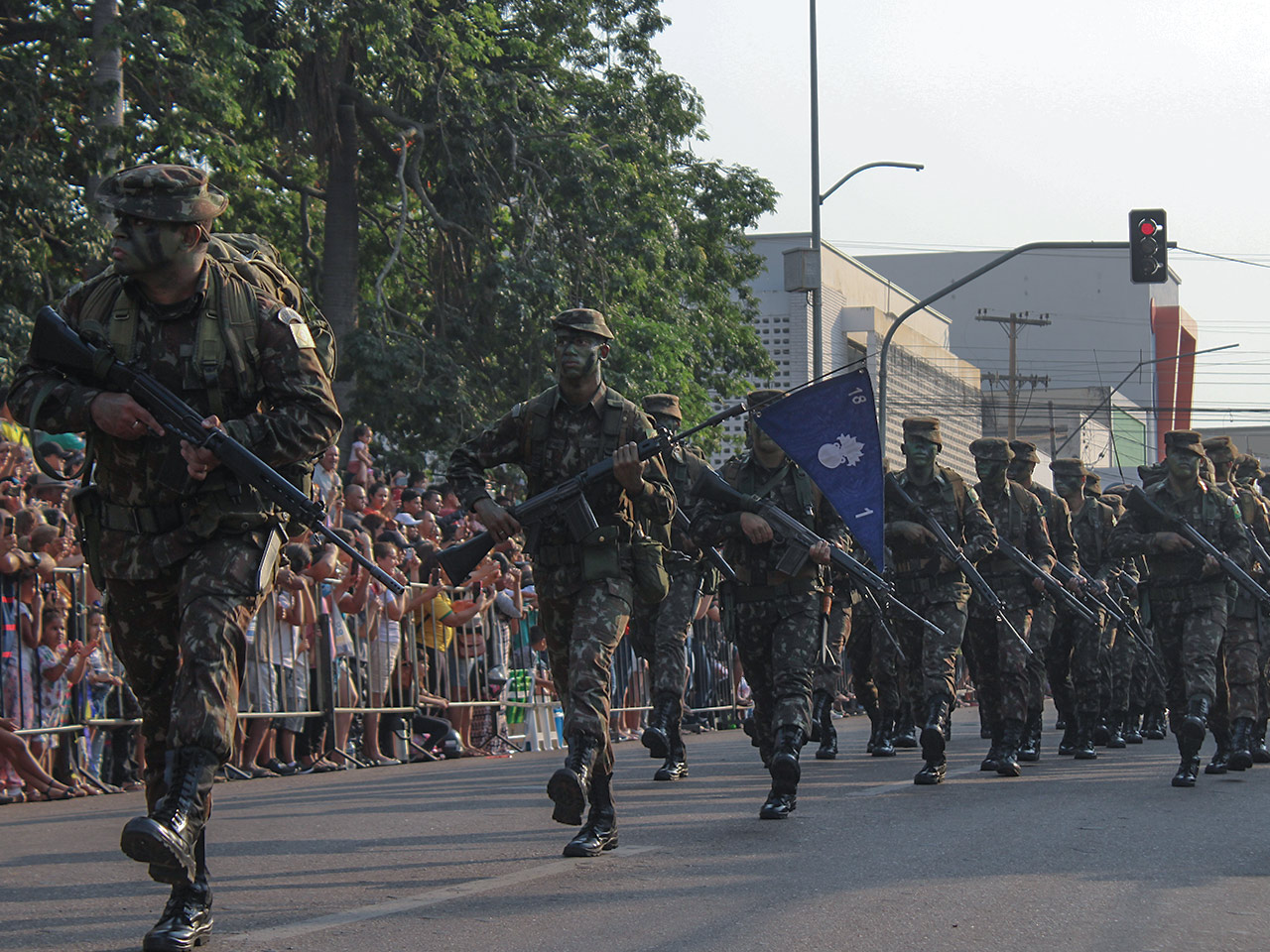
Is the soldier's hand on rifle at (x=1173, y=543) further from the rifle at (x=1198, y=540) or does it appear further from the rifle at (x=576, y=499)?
the rifle at (x=576, y=499)

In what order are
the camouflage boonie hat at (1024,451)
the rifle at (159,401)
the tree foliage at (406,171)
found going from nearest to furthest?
the rifle at (159,401) < the camouflage boonie hat at (1024,451) < the tree foliage at (406,171)

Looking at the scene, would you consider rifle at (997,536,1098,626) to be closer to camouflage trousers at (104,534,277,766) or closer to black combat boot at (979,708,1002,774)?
black combat boot at (979,708,1002,774)

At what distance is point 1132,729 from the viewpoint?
15.6 metres

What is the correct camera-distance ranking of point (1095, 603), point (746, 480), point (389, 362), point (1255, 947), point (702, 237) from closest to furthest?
point (1255, 947) → point (746, 480) → point (1095, 603) → point (389, 362) → point (702, 237)

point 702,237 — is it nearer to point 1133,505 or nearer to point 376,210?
point 376,210

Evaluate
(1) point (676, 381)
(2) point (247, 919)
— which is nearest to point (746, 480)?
(2) point (247, 919)

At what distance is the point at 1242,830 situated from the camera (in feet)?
26.1

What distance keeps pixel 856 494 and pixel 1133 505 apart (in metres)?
3.43

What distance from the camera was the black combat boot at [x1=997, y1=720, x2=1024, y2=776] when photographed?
35.9 ft

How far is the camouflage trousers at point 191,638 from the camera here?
4797mm

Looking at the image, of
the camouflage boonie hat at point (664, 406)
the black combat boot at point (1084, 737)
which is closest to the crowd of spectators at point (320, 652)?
the camouflage boonie hat at point (664, 406)

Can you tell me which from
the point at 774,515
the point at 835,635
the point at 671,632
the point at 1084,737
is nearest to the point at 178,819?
the point at 774,515

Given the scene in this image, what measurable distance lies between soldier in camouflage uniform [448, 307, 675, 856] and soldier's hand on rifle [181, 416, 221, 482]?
198 centimetres

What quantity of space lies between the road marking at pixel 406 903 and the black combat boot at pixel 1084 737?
22.4 feet
